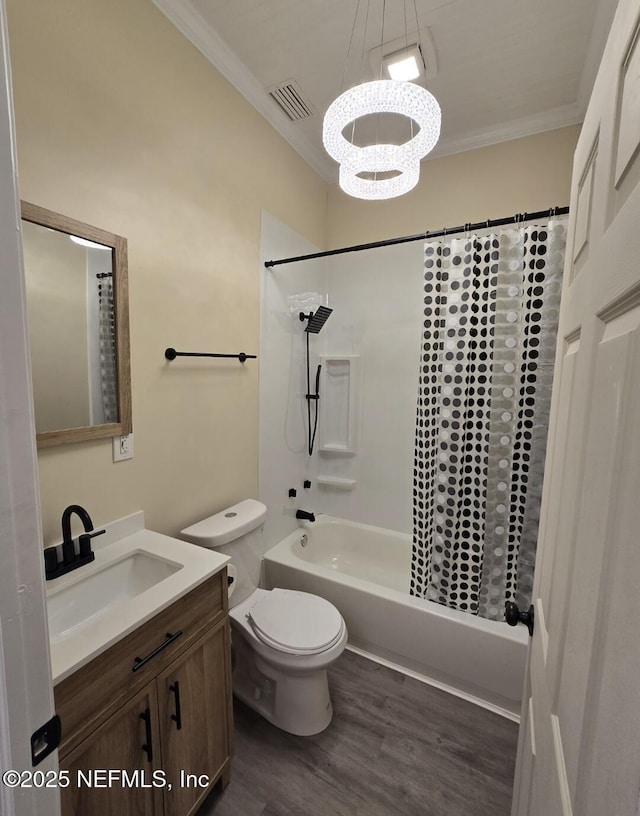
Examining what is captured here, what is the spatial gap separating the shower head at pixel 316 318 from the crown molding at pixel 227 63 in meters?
1.04

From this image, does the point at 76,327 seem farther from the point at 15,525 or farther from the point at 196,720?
the point at 196,720

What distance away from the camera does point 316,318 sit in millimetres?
2295

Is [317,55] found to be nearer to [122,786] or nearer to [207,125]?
[207,125]

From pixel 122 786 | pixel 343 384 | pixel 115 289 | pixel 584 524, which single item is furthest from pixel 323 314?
pixel 122 786

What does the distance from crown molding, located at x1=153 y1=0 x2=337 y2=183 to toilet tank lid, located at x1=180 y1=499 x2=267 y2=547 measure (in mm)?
2123

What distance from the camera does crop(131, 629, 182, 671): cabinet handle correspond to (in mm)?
929

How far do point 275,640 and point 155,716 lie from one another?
21.2 inches

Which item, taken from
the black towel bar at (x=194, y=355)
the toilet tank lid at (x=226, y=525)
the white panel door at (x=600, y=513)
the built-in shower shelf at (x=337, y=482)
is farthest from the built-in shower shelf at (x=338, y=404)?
the white panel door at (x=600, y=513)

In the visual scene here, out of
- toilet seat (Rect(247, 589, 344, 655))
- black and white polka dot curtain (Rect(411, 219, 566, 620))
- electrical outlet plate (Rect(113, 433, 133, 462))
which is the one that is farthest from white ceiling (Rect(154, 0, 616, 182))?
toilet seat (Rect(247, 589, 344, 655))

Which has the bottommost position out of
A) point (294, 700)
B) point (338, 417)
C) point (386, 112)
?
point (294, 700)

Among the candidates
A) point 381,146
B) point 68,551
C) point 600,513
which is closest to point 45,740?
point 68,551

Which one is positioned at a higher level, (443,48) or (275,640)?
(443,48)

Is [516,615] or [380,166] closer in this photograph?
[516,615]

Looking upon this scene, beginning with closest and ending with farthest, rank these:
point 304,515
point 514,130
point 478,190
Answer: point 514,130, point 478,190, point 304,515
